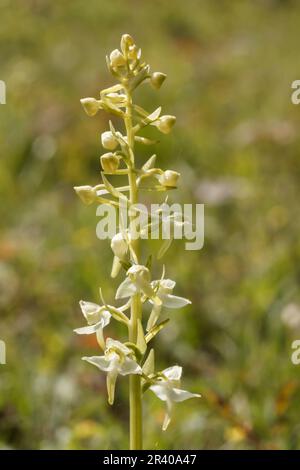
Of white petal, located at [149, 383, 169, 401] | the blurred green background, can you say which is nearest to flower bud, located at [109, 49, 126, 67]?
white petal, located at [149, 383, 169, 401]

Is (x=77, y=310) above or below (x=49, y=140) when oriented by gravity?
below

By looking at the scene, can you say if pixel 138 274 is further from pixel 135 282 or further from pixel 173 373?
pixel 173 373

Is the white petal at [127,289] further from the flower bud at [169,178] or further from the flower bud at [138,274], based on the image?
the flower bud at [169,178]

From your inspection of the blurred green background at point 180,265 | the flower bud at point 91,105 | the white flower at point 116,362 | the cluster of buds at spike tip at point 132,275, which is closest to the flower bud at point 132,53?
the cluster of buds at spike tip at point 132,275

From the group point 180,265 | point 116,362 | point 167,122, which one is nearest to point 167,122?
point 167,122
